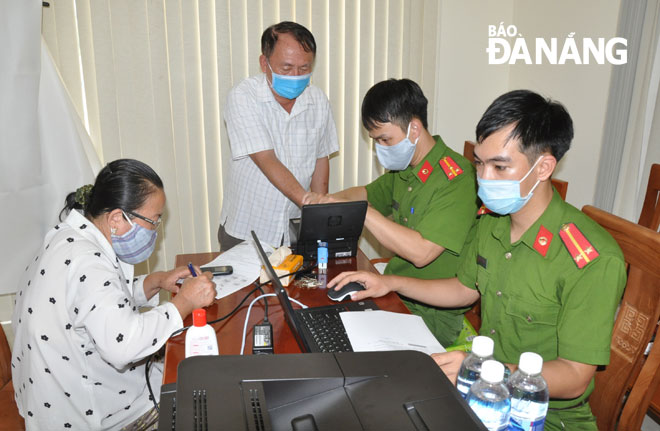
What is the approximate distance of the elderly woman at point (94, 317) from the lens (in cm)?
131

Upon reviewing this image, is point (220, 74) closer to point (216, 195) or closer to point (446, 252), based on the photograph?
point (216, 195)

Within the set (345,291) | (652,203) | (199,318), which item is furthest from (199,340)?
(652,203)

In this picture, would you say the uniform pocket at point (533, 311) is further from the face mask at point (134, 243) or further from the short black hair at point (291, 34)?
the short black hair at point (291, 34)

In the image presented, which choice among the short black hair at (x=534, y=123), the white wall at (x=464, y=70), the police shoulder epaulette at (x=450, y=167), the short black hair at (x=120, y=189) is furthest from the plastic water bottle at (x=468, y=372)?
the white wall at (x=464, y=70)

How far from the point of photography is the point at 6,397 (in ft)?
5.42

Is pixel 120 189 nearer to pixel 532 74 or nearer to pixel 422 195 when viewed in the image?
pixel 422 195

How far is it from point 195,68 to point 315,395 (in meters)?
2.33

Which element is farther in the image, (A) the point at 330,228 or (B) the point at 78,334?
(A) the point at 330,228

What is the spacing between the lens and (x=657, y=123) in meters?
2.33

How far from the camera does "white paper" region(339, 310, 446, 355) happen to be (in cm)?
131

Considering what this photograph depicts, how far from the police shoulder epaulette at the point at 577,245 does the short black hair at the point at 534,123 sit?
0.62 feet

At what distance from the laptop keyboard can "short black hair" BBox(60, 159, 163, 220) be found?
0.58m

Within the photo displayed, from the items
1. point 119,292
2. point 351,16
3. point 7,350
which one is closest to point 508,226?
point 119,292

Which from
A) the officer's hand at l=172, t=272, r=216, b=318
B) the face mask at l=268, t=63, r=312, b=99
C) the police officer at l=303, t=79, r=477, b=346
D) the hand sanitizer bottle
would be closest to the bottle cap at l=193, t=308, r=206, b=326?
the hand sanitizer bottle
